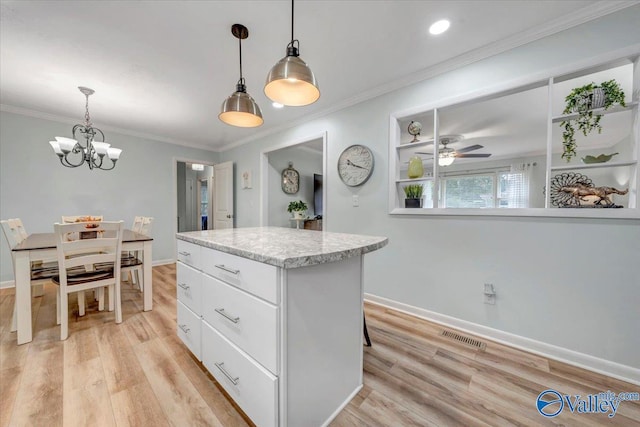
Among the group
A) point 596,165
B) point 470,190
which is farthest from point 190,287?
point 470,190

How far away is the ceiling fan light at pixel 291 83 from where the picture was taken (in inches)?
48.0

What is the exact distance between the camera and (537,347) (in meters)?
1.74

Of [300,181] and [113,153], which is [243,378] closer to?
[113,153]

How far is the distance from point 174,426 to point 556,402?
2.01m

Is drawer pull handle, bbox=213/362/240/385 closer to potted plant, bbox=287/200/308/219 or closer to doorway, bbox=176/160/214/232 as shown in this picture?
potted plant, bbox=287/200/308/219

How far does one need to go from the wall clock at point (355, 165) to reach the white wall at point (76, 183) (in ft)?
11.4

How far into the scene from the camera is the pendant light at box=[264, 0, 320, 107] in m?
1.22

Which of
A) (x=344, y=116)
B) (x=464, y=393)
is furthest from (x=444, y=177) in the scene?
(x=464, y=393)

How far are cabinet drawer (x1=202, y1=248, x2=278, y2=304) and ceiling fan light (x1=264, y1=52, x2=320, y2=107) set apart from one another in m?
0.95

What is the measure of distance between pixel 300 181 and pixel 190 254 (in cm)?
356

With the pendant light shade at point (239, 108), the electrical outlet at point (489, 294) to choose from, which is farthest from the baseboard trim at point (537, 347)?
the pendant light shade at point (239, 108)

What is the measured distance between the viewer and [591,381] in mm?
1467

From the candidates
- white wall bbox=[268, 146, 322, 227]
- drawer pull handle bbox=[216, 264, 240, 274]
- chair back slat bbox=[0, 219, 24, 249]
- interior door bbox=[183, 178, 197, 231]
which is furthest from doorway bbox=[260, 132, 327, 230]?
interior door bbox=[183, 178, 197, 231]

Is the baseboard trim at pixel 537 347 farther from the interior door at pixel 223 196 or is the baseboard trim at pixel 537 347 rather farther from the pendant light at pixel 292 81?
the interior door at pixel 223 196
